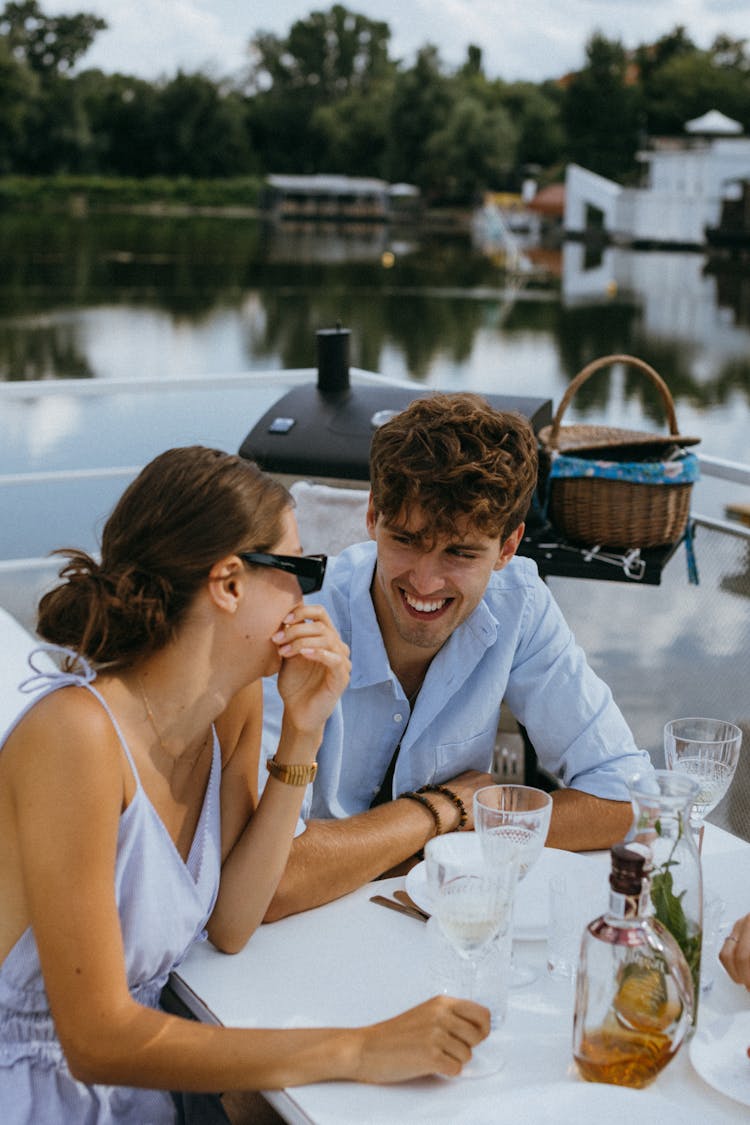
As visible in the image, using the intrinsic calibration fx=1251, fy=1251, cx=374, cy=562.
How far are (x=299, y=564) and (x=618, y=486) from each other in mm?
2046

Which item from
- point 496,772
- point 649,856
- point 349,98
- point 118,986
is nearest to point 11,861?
point 118,986

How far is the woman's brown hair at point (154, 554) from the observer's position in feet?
4.22

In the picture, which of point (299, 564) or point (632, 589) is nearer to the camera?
point (299, 564)

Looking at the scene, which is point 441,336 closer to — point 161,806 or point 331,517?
point 331,517

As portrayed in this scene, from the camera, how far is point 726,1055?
115cm

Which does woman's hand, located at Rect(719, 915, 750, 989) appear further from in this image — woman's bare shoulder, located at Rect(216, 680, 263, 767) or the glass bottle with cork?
woman's bare shoulder, located at Rect(216, 680, 263, 767)

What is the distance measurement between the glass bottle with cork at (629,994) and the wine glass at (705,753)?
1.10ft

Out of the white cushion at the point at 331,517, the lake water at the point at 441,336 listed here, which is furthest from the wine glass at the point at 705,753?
the lake water at the point at 441,336

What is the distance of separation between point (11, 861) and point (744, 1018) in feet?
2.42

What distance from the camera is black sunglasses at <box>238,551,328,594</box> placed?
1330 millimetres

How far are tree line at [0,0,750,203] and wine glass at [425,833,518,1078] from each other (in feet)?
256

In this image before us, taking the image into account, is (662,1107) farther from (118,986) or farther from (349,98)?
(349,98)

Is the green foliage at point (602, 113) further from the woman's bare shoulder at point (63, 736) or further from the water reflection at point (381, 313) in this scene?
the woman's bare shoulder at point (63, 736)

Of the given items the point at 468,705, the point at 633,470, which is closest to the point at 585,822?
the point at 468,705
